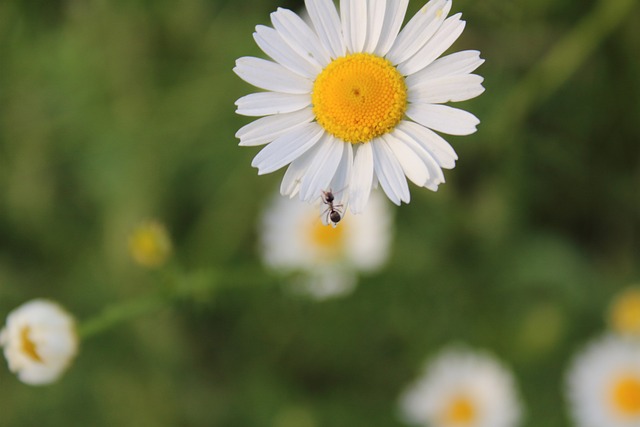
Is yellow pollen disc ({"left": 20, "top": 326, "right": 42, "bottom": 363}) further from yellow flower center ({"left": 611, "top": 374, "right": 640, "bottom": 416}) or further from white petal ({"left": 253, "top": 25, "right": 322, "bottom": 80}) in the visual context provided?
yellow flower center ({"left": 611, "top": 374, "right": 640, "bottom": 416})

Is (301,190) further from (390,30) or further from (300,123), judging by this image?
(390,30)

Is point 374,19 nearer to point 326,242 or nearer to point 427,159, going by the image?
point 427,159

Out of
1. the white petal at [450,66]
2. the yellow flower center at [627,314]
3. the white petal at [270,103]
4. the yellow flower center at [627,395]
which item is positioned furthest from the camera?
the yellow flower center at [627,395]

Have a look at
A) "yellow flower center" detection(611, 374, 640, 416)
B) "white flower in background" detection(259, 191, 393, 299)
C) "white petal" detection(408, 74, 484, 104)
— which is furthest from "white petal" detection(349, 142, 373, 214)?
"yellow flower center" detection(611, 374, 640, 416)

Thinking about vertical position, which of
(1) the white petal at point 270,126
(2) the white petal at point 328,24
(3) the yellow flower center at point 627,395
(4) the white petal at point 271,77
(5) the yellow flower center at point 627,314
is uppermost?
(5) the yellow flower center at point 627,314

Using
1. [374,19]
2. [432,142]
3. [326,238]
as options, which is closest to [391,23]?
[374,19]

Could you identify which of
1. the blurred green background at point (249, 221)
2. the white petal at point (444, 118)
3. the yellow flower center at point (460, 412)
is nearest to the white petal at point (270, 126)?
the white petal at point (444, 118)

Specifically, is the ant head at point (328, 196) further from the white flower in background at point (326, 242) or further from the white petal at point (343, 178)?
the white flower in background at point (326, 242)
